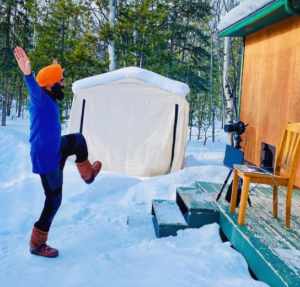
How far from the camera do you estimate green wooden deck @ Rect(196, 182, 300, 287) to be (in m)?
2.43

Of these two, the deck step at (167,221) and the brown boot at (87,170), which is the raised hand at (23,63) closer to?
the brown boot at (87,170)

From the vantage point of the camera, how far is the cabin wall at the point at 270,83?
5152 millimetres

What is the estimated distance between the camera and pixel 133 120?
27.4 feet

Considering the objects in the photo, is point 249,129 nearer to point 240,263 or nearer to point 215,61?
point 240,263

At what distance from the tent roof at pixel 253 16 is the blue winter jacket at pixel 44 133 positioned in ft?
10.9

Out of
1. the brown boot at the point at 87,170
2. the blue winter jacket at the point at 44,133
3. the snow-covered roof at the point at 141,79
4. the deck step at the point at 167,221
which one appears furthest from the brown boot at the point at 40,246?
the snow-covered roof at the point at 141,79

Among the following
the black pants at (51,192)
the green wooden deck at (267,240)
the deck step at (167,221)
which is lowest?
the deck step at (167,221)

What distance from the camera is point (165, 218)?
12.5 ft

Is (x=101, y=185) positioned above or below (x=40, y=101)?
below

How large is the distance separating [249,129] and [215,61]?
15.5 m

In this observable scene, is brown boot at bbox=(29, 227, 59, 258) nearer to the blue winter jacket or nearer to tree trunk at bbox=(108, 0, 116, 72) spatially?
the blue winter jacket

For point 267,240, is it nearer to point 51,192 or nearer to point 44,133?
point 51,192

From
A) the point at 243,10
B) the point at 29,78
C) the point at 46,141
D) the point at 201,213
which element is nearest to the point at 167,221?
the point at 201,213

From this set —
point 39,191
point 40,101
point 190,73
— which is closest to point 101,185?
point 39,191
